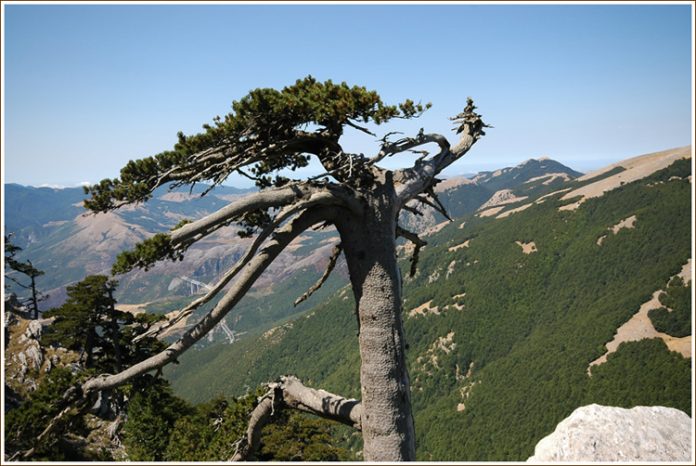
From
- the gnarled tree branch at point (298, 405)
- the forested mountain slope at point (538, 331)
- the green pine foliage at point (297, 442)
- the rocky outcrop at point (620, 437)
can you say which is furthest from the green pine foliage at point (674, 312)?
the gnarled tree branch at point (298, 405)

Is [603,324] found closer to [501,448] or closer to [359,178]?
[501,448]

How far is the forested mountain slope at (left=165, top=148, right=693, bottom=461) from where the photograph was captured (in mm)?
98812

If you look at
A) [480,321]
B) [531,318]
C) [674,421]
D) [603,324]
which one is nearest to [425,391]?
[480,321]

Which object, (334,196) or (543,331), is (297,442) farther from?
(543,331)

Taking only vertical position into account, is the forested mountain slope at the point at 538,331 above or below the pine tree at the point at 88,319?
below

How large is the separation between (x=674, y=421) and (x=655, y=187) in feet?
664

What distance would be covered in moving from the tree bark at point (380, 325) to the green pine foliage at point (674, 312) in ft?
416

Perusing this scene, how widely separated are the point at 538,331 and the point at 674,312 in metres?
40.6

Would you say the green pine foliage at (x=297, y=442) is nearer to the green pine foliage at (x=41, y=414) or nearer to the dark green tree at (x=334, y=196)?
the dark green tree at (x=334, y=196)

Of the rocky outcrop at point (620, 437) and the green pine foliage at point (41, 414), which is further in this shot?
the rocky outcrop at point (620, 437)

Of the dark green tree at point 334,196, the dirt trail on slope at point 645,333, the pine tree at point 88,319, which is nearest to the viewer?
the dark green tree at point 334,196

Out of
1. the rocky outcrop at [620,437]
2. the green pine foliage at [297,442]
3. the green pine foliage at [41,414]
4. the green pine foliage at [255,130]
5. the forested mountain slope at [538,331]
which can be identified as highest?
the green pine foliage at [255,130]

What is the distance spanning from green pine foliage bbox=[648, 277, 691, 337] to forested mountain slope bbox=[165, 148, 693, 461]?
16.0 inches

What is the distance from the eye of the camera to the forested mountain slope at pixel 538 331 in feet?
324
